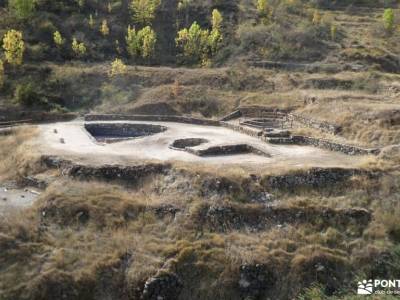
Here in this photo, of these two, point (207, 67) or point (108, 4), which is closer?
point (207, 67)

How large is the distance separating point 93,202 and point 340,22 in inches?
2096

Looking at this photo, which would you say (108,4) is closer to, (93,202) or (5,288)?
(93,202)

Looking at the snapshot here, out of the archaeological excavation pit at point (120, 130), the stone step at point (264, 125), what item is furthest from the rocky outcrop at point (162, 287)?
the stone step at point (264, 125)

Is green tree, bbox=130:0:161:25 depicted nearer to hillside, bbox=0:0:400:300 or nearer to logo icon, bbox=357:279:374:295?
hillside, bbox=0:0:400:300

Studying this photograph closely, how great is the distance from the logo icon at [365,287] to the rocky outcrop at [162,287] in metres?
6.95

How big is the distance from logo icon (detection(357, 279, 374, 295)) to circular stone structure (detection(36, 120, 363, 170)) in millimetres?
8480

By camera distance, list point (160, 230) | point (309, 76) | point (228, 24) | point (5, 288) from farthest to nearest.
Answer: point (228, 24) → point (309, 76) → point (160, 230) → point (5, 288)

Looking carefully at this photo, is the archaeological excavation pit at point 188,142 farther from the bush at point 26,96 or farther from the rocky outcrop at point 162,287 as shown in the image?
the bush at point 26,96

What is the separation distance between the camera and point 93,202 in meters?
21.9

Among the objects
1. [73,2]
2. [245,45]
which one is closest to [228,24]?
[245,45]

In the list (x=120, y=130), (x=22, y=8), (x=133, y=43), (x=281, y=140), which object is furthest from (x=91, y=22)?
(x=281, y=140)

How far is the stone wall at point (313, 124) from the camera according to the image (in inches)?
1309

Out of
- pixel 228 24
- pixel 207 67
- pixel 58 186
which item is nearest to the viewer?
pixel 58 186

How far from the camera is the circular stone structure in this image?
2647cm
